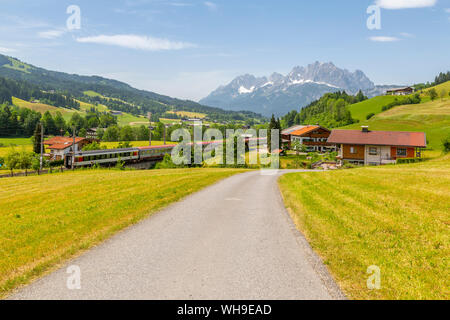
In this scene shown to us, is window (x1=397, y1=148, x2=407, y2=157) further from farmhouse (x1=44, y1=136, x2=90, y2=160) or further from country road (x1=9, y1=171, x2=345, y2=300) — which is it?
farmhouse (x1=44, y1=136, x2=90, y2=160)

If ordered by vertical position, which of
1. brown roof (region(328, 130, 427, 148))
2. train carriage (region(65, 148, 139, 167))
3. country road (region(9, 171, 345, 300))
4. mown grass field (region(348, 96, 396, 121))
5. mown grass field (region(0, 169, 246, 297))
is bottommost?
country road (region(9, 171, 345, 300))

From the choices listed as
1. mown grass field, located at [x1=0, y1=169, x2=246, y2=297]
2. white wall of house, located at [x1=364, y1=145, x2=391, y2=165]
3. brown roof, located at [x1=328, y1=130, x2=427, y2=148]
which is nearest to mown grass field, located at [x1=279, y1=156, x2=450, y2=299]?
mown grass field, located at [x1=0, y1=169, x2=246, y2=297]

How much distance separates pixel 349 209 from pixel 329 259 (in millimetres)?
6116

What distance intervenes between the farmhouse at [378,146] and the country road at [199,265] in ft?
180

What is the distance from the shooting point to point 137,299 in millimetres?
6086

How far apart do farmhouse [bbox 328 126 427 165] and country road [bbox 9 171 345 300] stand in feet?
180

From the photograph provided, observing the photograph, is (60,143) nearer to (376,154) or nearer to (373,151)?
(373,151)

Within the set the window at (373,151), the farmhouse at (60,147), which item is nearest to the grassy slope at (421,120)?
the window at (373,151)

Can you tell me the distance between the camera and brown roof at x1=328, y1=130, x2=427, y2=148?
5851 centimetres

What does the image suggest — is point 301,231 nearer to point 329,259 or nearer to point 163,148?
point 329,259

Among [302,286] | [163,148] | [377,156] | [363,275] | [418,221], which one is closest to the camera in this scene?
[302,286]

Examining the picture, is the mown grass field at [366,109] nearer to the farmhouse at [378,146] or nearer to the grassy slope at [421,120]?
the grassy slope at [421,120]
